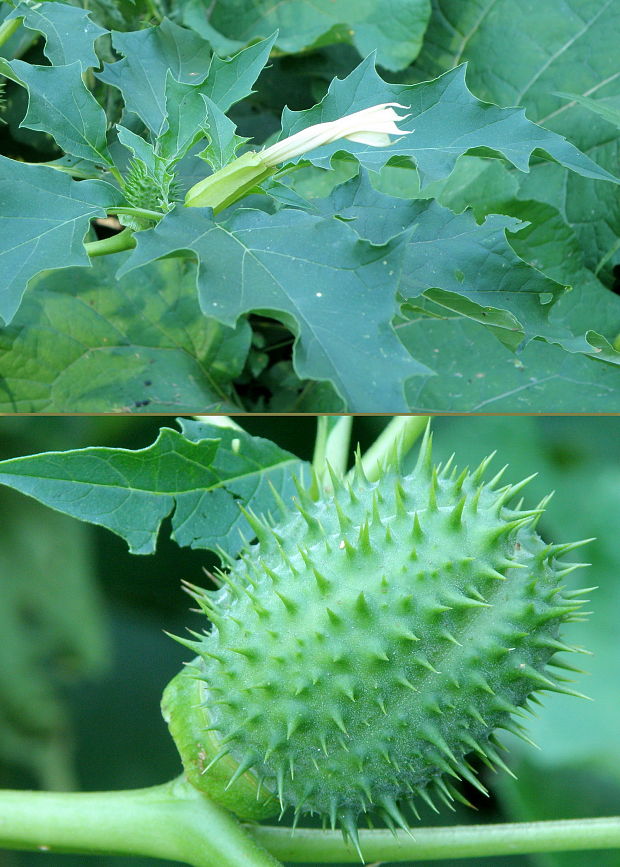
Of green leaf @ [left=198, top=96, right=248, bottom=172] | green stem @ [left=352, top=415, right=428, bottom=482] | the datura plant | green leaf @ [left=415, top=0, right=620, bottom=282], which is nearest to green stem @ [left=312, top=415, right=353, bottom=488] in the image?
green stem @ [left=352, top=415, right=428, bottom=482]

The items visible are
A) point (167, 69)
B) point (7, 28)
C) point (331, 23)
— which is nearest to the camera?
point (167, 69)

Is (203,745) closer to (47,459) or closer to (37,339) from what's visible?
(47,459)

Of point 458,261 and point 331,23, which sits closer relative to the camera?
point 458,261

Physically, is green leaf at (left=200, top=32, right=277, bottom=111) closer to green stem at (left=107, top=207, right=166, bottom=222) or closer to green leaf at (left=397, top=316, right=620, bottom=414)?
green stem at (left=107, top=207, right=166, bottom=222)

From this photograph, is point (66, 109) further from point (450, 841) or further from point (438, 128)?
point (450, 841)

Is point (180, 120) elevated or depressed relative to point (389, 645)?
elevated

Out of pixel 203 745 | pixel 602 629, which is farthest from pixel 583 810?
pixel 203 745

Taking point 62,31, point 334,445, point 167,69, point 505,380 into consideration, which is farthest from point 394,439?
point 62,31

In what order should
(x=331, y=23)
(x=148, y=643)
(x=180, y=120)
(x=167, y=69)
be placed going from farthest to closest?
(x=148, y=643) → (x=331, y=23) → (x=167, y=69) → (x=180, y=120)
